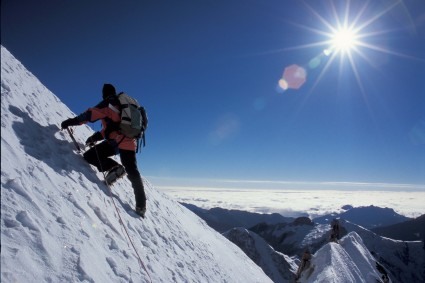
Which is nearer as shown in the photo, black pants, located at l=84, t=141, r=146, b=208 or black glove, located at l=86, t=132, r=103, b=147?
black pants, located at l=84, t=141, r=146, b=208

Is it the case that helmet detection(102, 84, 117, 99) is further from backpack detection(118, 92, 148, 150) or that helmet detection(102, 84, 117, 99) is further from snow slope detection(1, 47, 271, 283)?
snow slope detection(1, 47, 271, 283)

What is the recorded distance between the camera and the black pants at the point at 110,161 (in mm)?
9742

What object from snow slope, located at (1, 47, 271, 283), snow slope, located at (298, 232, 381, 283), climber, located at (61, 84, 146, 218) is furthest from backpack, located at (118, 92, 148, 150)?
snow slope, located at (298, 232, 381, 283)

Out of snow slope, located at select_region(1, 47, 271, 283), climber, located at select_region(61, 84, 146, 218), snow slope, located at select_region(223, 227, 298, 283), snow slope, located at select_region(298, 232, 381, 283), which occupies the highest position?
climber, located at select_region(61, 84, 146, 218)

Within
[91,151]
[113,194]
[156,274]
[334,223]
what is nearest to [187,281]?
[156,274]

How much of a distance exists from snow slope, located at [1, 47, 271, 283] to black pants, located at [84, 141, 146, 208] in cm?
28

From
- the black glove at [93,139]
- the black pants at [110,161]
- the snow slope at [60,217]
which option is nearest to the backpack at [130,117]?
the black pants at [110,161]

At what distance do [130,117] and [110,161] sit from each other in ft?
5.36

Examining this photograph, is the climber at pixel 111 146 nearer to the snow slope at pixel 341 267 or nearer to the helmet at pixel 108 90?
the helmet at pixel 108 90

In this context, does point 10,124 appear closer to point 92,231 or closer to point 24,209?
point 24,209

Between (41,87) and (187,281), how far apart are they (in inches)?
341

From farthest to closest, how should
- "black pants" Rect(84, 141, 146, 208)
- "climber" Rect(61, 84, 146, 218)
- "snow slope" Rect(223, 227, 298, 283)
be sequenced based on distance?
"snow slope" Rect(223, 227, 298, 283), "black pants" Rect(84, 141, 146, 208), "climber" Rect(61, 84, 146, 218)

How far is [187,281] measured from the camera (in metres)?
9.75

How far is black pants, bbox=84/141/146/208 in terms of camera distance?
32.0 feet
